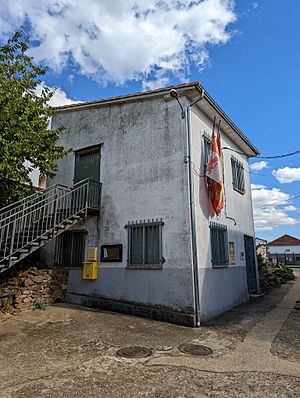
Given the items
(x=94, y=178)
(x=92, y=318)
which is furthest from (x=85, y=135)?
(x=92, y=318)

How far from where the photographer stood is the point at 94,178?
1041 centimetres

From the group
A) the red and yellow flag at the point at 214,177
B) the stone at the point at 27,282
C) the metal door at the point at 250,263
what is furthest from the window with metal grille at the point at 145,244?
the metal door at the point at 250,263

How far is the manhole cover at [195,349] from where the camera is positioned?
5316 mm

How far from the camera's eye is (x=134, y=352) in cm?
533

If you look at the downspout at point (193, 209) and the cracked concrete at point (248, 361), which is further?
the downspout at point (193, 209)

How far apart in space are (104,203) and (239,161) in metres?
6.63

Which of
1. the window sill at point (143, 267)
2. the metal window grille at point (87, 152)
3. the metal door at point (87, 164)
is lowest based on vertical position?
the window sill at point (143, 267)

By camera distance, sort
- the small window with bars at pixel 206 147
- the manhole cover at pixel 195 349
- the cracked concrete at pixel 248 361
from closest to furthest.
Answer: the cracked concrete at pixel 248 361
the manhole cover at pixel 195 349
the small window with bars at pixel 206 147

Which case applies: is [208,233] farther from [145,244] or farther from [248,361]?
[248,361]

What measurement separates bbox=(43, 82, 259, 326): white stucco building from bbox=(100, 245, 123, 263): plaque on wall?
0.10ft

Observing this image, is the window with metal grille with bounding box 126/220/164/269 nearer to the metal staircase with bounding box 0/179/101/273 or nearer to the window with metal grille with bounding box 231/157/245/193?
the metal staircase with bounding box 0/179/101/273

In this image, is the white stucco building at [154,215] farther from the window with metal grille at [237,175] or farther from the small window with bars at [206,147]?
the window with metal grille at [237,175]

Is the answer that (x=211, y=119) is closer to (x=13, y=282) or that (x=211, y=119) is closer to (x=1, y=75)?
(x=1, y=75)

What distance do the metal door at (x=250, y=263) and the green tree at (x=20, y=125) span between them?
8617 millimetres
